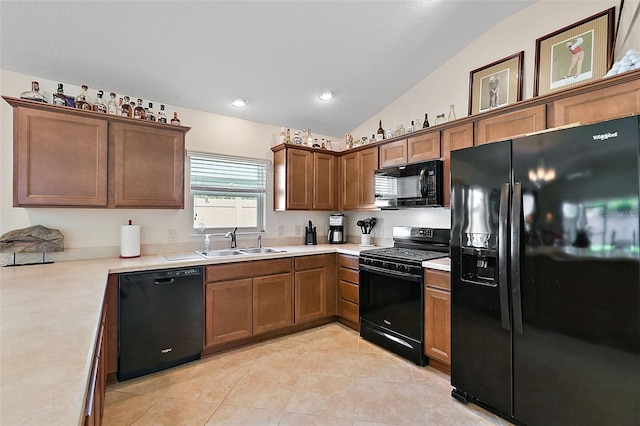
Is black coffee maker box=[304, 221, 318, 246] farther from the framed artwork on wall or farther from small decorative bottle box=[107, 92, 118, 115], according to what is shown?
small decorative bottle box=[107, 92, 118, 115]

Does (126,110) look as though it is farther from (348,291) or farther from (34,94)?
(348,291)

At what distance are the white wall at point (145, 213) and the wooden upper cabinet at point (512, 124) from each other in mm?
2368

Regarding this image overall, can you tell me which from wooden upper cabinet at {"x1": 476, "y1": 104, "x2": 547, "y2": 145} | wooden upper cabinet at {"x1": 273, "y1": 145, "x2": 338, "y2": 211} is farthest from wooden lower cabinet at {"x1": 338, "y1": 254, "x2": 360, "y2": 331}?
wooden upper cabinet at {"x1": 476, "y1": 104, "x2": 547, "y2": 145}

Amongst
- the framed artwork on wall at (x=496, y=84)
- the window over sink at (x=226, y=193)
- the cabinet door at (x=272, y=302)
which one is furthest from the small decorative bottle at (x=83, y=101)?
the framed artwork on wall at (x=496, y=84)

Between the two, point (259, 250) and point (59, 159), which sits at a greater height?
point (59, 159)

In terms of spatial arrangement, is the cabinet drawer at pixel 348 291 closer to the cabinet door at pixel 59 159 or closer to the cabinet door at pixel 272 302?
the cabinet door at pixel 272 302

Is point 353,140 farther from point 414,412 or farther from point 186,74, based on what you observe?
point 414,412

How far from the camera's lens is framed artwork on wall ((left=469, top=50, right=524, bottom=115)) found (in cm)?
267

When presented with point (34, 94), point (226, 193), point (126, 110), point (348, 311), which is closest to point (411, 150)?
point (348, 311)

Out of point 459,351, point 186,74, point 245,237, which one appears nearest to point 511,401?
point 459,351

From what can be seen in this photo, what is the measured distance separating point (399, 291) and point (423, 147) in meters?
1.46

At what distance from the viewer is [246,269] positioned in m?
2.97

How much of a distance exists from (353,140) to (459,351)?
9.50 ft

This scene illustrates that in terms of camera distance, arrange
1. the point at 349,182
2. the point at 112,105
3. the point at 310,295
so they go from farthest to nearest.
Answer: the point at 349,182
the point at 310,295
the point at 112,105
